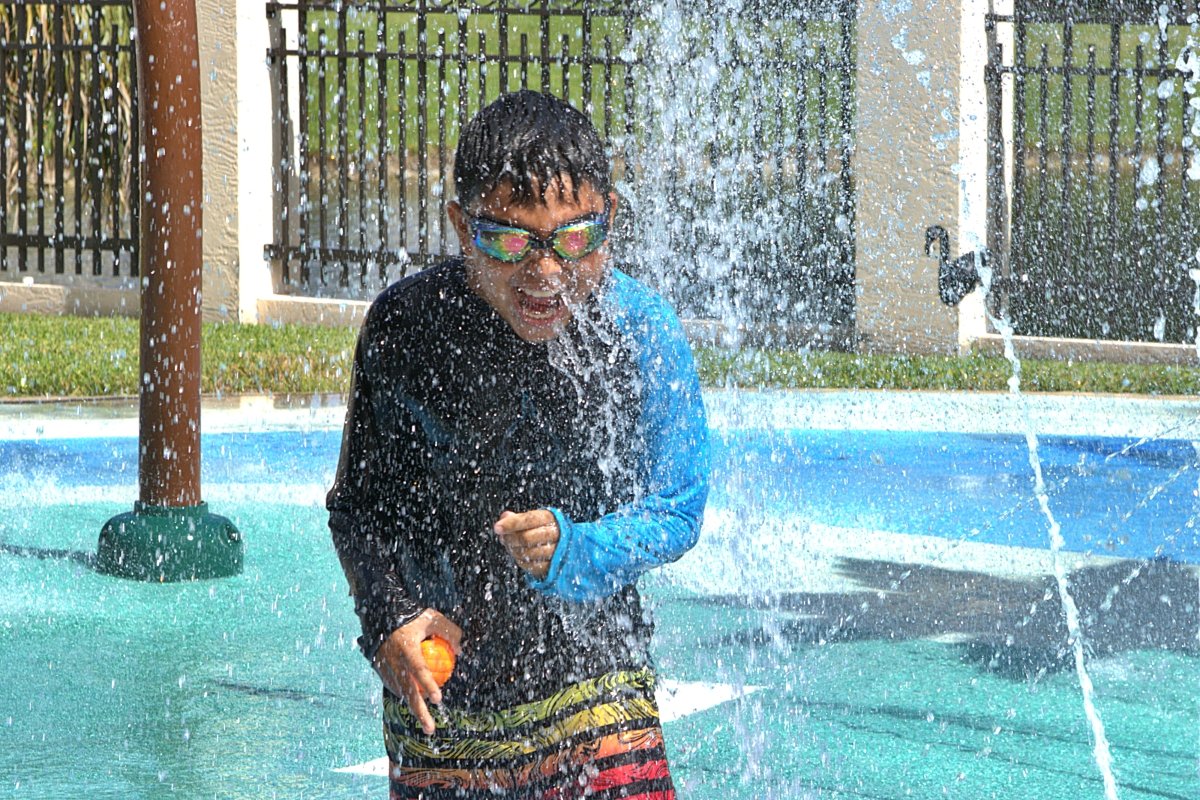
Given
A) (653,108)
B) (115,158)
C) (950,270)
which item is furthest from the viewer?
(115,158)

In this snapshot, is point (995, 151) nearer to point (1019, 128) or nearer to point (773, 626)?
point (1019, 128)

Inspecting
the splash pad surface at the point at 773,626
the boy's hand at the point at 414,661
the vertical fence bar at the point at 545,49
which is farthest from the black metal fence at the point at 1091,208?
the boy's hand at the point at 414,661

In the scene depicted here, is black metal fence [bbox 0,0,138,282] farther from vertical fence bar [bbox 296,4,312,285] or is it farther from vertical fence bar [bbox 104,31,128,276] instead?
vertical fence bar [bbox 296,4,312,285]

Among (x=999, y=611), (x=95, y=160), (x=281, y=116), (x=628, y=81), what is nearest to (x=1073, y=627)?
(x=999, y=611)

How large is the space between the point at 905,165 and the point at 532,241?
8.60 m

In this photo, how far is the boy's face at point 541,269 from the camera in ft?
6.85

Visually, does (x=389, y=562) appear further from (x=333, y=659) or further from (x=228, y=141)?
(x=228, y=141)

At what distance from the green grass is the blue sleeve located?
697cm

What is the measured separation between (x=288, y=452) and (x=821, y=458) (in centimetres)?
217

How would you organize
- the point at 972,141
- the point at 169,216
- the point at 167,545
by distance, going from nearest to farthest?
the point at 169,216 → the point at 167,545 → the point at 972,141

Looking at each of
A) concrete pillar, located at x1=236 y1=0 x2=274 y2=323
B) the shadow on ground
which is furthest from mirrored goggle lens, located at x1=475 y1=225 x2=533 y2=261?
concrete pillar, located at x1=236 y1=0 x2=274 y2=323

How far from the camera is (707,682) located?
166 inches

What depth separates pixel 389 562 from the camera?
2.16 m

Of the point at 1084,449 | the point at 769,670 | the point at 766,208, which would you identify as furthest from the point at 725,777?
the point at 766,208
